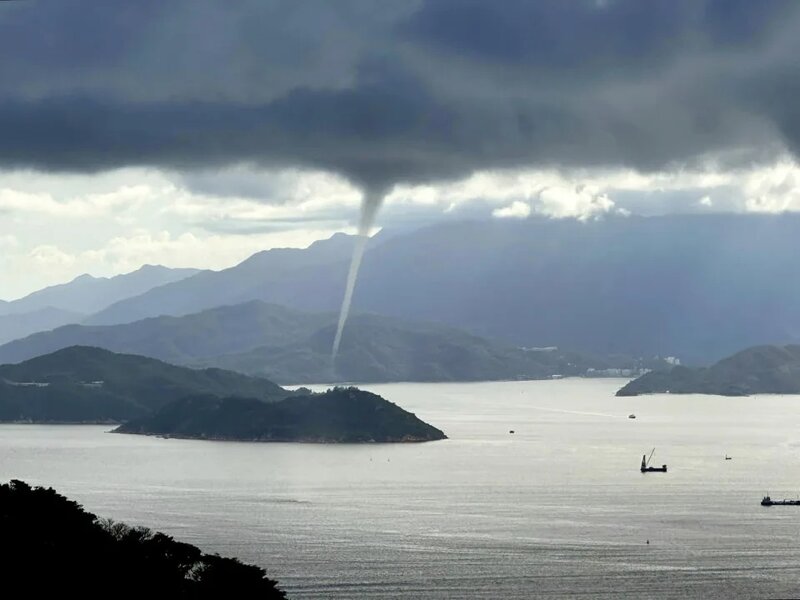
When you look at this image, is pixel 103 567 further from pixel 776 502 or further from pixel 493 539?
pixel 776 502

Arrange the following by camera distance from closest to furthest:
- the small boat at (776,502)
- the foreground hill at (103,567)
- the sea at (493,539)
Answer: the foreground hill at (103,567) < the sea at (493,539) < the small boat at (776,502)

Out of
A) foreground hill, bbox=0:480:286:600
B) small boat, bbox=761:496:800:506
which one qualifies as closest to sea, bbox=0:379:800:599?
small boat, bbox=761:496:800:506

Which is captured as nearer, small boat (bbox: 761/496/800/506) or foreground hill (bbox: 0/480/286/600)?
foreground hill (bbox: 0/480/286/600)

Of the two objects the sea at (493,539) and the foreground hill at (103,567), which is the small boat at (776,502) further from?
the foreground hill at (103,567)

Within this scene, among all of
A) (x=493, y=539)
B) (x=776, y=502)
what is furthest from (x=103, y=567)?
(x=776, y=502)

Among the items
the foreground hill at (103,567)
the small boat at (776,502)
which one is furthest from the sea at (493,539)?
the foreground hill at (103,567)

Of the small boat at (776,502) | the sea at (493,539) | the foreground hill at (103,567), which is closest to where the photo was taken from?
the foreground hill at (103,567)

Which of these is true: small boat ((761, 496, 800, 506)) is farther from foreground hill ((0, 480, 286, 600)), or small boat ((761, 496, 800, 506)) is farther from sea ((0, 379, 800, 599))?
foreground hill ((0, 480, 286, 600))

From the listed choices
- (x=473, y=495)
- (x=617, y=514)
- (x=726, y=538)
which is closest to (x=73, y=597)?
(x=726, y=538)

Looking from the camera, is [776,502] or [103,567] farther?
[776,502]
